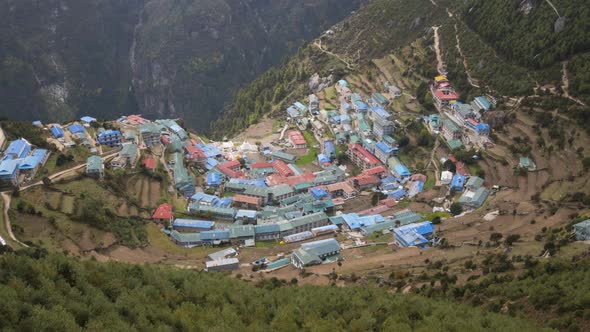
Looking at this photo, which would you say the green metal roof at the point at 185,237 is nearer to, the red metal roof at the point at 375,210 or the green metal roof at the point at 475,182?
the red metal roof at the point at 375,210

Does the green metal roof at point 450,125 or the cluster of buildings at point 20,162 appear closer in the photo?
the cluster of buildings at point 20,162

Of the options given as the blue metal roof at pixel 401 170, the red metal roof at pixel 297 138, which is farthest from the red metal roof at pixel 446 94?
the red metal roof at pixel 297 138

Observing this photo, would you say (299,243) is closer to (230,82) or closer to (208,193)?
(208,193)

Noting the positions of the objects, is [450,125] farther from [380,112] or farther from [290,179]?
[290,179]

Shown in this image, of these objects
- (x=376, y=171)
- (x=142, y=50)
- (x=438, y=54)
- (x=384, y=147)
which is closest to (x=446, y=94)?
(x=384, y=147)

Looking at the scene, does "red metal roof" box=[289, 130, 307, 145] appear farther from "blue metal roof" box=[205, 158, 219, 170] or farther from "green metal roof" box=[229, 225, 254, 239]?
"green metal roof" box=[229, 225, 254, 239]

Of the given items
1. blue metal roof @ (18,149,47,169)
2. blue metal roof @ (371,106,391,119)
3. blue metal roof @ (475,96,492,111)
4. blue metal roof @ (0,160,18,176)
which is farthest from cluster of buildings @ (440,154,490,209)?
blue metal roof @ (0,160,18,176)

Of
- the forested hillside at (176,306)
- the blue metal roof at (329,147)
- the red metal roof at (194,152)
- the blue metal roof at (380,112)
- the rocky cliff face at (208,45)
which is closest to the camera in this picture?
the forested hillside at (176,306)
